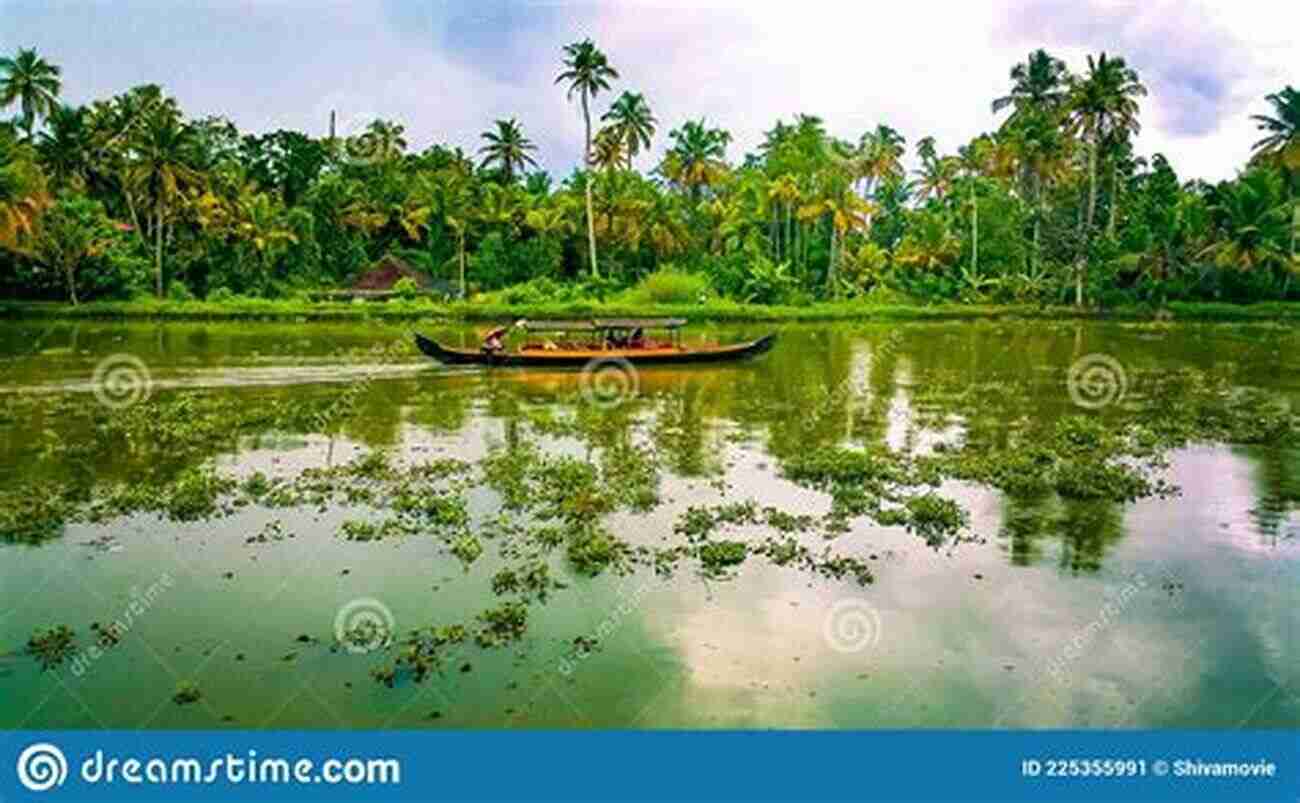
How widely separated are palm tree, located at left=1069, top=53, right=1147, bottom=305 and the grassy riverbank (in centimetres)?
485

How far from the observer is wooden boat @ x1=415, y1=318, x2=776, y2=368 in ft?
89.0

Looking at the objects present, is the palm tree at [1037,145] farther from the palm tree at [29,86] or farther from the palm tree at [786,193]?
the palm tree at [29,86]

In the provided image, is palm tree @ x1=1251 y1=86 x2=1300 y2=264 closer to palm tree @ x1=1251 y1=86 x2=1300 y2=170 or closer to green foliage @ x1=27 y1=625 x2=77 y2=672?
palm tree @ x1=1251 y1=86 x2=1300 y2=170

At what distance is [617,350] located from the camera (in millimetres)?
28453

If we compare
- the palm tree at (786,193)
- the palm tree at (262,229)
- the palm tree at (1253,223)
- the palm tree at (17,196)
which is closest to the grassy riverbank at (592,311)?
the palm tree at (1253,223)

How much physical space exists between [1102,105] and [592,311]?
2914 cm

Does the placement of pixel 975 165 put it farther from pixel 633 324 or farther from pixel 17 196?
pixel 17 196

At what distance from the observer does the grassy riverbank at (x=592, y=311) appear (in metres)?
45.2

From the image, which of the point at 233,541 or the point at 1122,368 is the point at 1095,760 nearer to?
the point at 233,541

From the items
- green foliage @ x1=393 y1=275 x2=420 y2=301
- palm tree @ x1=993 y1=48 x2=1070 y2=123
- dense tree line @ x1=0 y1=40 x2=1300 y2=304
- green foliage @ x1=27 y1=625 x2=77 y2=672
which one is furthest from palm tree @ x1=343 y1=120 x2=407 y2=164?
green foliage @ x1=27 y1=625 x2=77 y2=672

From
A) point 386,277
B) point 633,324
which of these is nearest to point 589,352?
point 633,324

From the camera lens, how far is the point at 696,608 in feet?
31.6

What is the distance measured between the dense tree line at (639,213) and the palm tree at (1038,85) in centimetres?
13

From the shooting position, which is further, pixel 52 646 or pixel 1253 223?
pixel 1253 223
